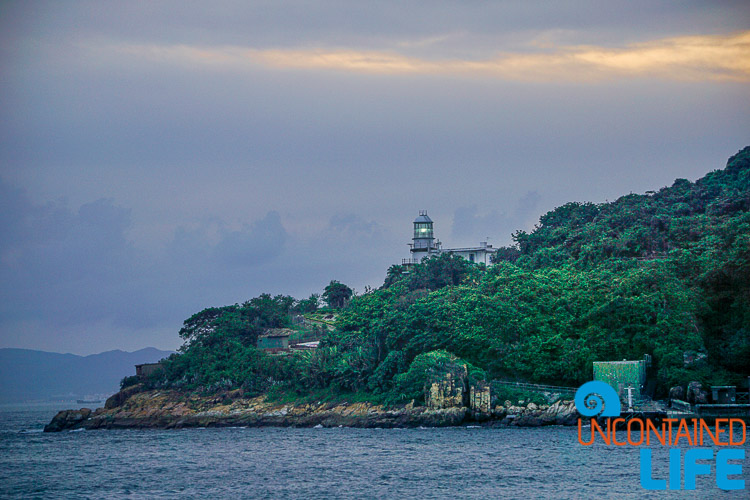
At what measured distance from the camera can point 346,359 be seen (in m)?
70.1

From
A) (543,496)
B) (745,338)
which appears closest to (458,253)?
(745,338)

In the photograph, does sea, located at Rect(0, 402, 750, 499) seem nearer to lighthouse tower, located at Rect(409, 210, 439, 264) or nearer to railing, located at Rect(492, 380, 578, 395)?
railing, located at Rect(492, 380, 578, 395)

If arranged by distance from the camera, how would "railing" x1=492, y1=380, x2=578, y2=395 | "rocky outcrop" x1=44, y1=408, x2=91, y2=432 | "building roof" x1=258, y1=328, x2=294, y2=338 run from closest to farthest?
1. "railing" x1=492, y1=380, x2=578, y2=395
2. "rocky outcrop" x1=44, y1=408, x2=91, y2=432
3. "building roof" x1=258, y1=328, x2=294, y2=338

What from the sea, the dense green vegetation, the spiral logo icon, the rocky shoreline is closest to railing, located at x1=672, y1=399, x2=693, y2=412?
the dense green vegetation

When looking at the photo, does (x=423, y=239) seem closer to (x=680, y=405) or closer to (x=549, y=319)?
(x=549, y=319)

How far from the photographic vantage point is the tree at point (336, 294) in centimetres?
10501

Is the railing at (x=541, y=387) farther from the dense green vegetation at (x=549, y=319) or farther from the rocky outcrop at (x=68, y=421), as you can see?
the rocky outcrop at (x=68, y=421)

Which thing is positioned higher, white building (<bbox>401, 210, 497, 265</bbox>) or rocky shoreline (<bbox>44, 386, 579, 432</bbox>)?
white building (<bbox>401, 210, 497, 265</bbox>)

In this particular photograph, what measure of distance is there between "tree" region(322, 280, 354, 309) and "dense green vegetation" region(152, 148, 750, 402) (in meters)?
18.1

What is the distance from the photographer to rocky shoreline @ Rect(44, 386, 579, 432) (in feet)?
198

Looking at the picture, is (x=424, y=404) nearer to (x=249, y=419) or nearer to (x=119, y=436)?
(x=249, y=419)

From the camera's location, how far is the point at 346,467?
45062mm

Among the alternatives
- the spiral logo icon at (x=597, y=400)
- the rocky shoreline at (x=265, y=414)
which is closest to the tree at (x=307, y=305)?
the rocky shoreline at (x=265, y=414)

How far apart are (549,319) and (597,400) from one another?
28.4 feet
